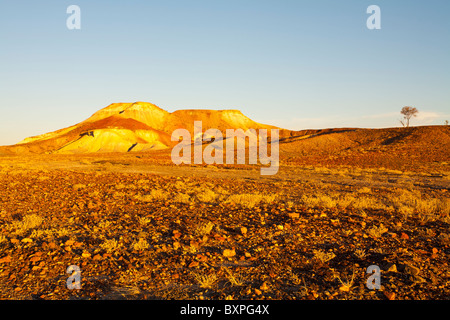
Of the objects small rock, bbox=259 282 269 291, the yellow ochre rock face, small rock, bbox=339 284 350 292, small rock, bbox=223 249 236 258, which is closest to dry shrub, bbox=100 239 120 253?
small rock, bbox=223 249 236 258

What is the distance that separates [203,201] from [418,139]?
44858 millimetres

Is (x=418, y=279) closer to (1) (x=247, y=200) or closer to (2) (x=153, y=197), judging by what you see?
(1) (x=247, y=200)

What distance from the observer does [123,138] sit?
257ft

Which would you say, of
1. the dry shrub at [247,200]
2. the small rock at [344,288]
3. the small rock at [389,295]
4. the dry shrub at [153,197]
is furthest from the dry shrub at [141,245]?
the dry shrub at [153,197]

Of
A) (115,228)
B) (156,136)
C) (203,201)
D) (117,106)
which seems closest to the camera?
(115,228)

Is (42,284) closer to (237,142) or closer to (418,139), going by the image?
(418,139)

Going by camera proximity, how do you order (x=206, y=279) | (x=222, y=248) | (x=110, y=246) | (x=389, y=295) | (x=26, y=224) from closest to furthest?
1. (x=389, y=295)
2. (x=206, y=279)
3. (x=110, y=246)
4. (x=222, y=248)
5. (x=26, y=224)

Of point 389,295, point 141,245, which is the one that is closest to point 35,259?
point 141,245

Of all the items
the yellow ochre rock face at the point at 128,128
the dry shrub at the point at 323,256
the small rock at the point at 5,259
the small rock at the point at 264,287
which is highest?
the yellow ochre rock face at the point at 128,128

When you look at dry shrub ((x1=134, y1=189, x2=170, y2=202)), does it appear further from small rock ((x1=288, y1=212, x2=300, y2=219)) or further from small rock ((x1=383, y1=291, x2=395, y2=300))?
small rock ((x1=383, y1=291, x2=395, y2=300))

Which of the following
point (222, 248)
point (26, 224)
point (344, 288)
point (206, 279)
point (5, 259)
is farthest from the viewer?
point (26, 224)

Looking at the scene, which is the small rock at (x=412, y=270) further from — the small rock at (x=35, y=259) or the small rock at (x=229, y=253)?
the small rock at (x=35, y=259)

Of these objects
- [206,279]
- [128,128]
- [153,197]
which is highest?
[128,128]
